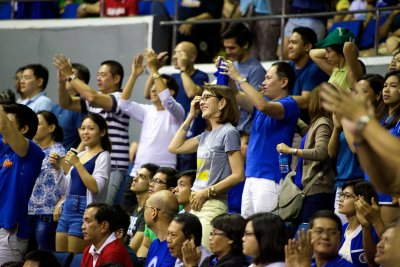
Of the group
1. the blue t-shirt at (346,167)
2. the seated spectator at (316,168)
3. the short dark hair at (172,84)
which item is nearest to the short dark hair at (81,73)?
the short dark hair at (172,84)

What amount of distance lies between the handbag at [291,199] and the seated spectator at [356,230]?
546 millimetres

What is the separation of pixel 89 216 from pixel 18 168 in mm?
708

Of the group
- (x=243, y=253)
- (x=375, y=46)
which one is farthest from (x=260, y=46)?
(x=243, y=253)

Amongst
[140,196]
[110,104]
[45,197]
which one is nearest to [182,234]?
[140,196]

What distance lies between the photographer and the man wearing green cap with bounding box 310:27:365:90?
863 cm

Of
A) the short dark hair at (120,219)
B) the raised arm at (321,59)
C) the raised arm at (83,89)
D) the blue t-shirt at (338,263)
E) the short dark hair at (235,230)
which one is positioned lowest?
the short dark hair at (120,219)

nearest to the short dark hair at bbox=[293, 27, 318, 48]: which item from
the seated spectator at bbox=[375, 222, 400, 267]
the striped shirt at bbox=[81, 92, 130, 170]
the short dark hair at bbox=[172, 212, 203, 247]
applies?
the striped shirt at bbox=[81, 92, 130, 170]

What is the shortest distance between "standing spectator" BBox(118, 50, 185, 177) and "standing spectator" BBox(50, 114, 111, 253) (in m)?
0.57

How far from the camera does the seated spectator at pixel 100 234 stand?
8.09 m

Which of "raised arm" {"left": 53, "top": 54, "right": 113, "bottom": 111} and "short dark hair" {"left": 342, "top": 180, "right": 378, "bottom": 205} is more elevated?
"raised arm" {"left": 53, "top": 54, "right": 113, "bottom": 111}

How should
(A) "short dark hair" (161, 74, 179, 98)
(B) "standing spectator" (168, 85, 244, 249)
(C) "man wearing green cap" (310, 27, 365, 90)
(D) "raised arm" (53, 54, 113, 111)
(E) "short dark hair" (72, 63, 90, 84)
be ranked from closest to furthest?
(B) "standing spectator" (168, 85, 244, 249) < (C) "man wearing green cap" (310, 27, 365, 90) < (D) "raised arm" (53, 54, 113, 111) < (A) "short dark hair" (161, 74, 179, 98) < (E) "short dark hair" (72, 63, 90, 84)

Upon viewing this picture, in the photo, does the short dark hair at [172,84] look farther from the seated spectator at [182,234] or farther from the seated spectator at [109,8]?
the seated spectator at [182,234]

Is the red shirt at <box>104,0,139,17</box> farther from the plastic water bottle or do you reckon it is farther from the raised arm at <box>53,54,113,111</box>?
the plastic water bottle

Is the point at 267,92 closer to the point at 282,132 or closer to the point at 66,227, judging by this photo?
the point at 282,132
